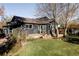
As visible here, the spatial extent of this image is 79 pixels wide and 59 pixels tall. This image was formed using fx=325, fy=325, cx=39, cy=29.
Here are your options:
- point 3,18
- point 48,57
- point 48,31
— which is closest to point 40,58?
point 48,57

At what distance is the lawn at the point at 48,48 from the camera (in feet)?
14.3

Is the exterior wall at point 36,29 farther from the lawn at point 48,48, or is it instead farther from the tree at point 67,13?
the tree at point 67,13

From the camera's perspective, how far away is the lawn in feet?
14.3

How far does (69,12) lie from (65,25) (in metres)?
0.18

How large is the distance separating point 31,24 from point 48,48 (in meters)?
0.40

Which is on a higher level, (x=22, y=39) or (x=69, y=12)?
(x=69, y=12)

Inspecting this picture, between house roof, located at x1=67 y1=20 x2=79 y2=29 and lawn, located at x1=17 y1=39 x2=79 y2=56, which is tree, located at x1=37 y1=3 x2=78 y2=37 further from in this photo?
lawn, located at x1=17 y1=39 x2=79 y2=56

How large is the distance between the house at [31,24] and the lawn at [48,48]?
0.15 metres

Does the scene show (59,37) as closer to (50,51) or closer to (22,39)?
(50,51)

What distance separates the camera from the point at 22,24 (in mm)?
4340

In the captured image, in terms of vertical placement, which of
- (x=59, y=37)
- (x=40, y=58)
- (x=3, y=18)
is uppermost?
(x=3, y=18)

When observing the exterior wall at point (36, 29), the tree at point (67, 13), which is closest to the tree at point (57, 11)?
the tree at point (67, 13)

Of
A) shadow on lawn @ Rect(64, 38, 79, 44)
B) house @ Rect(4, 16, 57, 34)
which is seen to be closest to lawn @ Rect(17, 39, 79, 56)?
shadow on lawn @ Rect(64, 38, 79, 44)

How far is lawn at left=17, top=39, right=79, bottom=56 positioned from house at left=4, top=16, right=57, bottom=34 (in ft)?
0.50
